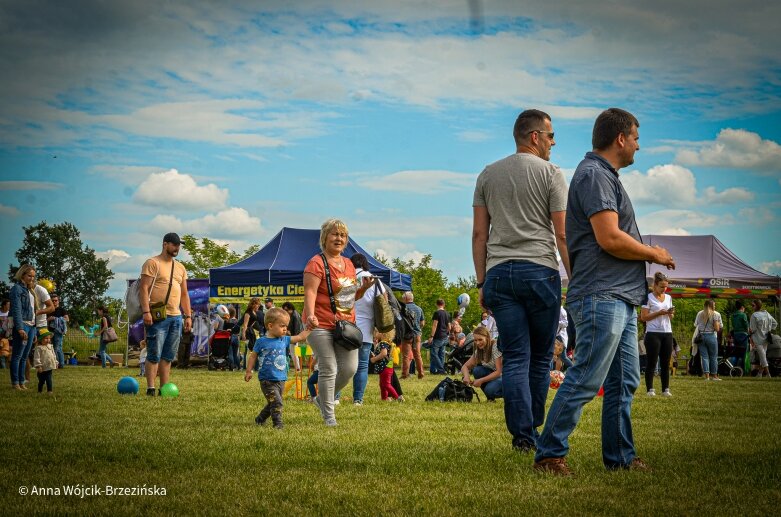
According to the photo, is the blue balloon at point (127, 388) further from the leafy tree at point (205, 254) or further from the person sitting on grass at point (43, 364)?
the leafy tree at point (205, 254)

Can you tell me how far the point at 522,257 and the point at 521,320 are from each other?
0.42 metres

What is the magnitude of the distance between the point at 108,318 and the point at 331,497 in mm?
24348

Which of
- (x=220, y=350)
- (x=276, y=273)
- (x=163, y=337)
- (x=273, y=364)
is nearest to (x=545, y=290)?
(x=273, y=364)

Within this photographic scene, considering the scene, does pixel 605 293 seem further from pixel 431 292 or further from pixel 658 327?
pixel 431 292

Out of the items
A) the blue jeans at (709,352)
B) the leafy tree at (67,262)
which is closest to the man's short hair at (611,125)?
the blue jeans at (709,352)

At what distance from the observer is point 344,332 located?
7.77m

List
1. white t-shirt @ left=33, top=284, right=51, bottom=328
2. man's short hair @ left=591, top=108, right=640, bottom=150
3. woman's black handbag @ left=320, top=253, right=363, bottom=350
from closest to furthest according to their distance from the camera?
man's short hair @ left=591, top=108, right=640, bottom=150
woman's black handbag @ left=320, top=253, right=363, bottom=350
white t-shirt @ left=33, top=284, right=51, bottom=328

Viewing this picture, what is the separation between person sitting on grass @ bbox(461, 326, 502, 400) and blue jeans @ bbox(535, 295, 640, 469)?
6673 millimetres

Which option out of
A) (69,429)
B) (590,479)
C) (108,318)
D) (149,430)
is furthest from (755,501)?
(108,318)

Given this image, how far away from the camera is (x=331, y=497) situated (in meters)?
4.46

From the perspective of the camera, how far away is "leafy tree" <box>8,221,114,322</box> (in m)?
100

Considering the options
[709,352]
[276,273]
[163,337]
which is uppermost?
[276,273]

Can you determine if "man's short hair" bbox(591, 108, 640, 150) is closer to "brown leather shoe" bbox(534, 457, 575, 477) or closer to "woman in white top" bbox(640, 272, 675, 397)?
"brown leather shoe" bbox(534, 457, 575, 477)

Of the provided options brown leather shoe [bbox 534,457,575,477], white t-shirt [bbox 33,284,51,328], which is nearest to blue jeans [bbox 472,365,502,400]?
brown leather shoe [bbox 534,457,575,477]
